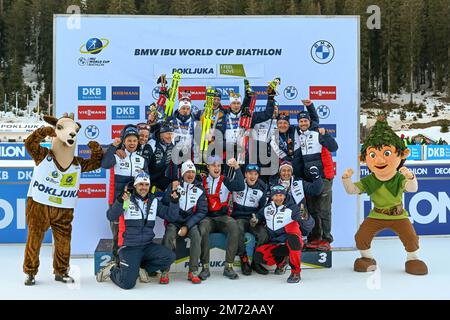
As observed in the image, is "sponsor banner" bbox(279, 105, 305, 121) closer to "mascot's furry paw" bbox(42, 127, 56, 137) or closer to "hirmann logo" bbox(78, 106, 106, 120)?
"hirmann logo" bbox(78, 106, 106, 120)

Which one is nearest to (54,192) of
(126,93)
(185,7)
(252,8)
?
(126,93)

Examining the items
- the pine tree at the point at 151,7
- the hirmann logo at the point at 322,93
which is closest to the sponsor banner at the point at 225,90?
the hirmann logo at the point at 322,93

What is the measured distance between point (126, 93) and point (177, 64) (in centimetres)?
66

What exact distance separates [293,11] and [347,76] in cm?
4466

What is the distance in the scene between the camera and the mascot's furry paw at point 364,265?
5500 mm

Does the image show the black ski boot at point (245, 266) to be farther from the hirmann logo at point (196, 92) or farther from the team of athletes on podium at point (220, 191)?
the hirmann logo at point (196, 92)

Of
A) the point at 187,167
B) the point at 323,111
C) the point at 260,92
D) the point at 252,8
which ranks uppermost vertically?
the point at 252,8

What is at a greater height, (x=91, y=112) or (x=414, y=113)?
(x=414, y=113)

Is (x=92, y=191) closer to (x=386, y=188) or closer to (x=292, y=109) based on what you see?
(x=292, y=109)

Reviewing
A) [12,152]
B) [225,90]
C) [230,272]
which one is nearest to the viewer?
[230,272]

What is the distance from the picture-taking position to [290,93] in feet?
20.4

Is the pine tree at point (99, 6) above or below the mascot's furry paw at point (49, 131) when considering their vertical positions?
above

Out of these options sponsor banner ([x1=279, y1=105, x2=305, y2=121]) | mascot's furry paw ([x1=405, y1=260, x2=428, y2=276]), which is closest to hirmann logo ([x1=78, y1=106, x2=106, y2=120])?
sponsor banner ([x1=279, y1=105, x2=305, y2=121])

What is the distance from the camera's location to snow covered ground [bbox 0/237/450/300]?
4605mm
